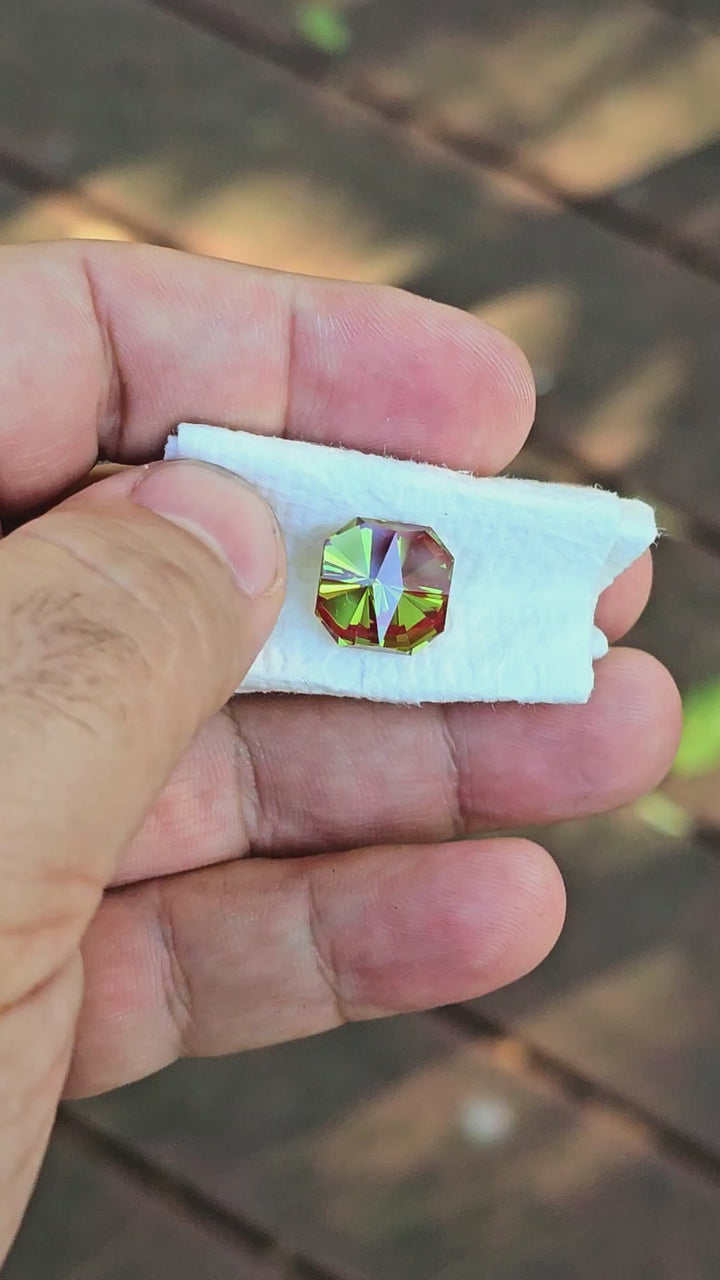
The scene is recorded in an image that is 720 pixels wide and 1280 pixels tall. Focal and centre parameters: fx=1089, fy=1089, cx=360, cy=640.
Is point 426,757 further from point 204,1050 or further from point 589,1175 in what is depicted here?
point 589,1175

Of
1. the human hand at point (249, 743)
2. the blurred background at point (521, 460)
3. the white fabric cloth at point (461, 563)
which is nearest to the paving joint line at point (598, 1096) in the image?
the blurred background at point (521, 460)

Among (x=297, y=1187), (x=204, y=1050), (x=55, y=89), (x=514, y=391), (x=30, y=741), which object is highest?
(x=55, y=89)

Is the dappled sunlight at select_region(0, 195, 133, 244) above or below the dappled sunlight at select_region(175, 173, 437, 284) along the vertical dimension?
below

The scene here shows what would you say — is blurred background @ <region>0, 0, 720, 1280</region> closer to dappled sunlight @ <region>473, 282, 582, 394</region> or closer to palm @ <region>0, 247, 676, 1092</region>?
dappled sunlight @ <region>473, 282, 582, 394</region>

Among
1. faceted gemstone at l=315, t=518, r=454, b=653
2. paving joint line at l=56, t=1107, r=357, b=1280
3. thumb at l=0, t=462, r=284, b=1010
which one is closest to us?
→ thumb at l=0, t=462, r=284, b=1010

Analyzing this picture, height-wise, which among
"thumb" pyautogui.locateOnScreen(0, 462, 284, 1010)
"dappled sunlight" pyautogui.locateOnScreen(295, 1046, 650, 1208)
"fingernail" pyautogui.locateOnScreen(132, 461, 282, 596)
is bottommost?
"dappled sunlight" pyautogui.locateOnScreen(295, 1046, 650, 1208)

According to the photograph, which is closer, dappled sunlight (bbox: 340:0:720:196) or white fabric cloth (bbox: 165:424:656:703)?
white fabric cloth (bbox: 165:424:656:703)

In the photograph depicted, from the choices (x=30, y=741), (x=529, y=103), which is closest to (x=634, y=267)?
(x=529, y=103)

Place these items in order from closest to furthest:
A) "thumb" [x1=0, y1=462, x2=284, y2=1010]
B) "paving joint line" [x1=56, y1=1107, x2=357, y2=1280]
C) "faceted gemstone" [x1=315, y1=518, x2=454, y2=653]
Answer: "thumb" [x1=0, y1=462, x2=284, y2=1010]
"faceted gemstone" [x1=315, y1=518, x2=454, y2=653]
"paving joint line" [x1=56, y1=1107, x2=357, y2=1280]

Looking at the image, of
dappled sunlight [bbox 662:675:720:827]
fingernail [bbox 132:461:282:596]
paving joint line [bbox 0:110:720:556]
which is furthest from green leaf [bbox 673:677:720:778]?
fingernail [bbox 132:461:282:596]
